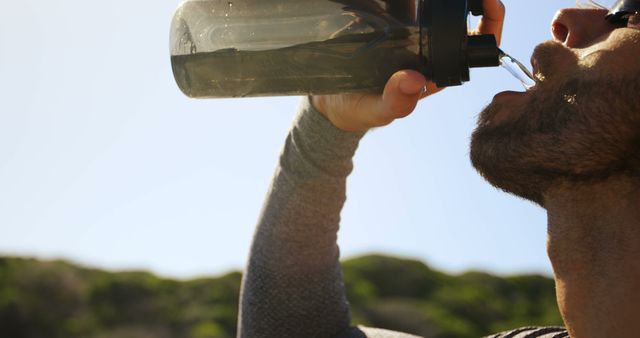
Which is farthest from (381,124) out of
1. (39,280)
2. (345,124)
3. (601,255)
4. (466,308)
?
(39,280)

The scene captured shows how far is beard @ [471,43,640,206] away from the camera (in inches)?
63.1

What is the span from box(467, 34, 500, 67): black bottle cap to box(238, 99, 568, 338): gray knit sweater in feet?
1.84

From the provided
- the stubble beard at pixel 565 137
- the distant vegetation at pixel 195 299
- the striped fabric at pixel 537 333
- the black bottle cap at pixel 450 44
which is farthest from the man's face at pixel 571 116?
the distant vegetation at pixel 195 299

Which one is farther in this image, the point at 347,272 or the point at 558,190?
the point at 347,272

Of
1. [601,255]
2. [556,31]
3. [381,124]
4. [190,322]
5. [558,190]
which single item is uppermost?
[556,31]

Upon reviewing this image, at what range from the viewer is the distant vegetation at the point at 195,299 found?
4863mm

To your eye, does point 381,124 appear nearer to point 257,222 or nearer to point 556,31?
point 556,31

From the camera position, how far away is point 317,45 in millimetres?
1643

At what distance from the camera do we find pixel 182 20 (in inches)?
69.1

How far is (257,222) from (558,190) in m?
0.79

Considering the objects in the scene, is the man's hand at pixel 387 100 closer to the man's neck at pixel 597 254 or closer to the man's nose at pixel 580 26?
the man's nose at pixel 580 26

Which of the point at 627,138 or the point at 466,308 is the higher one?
the point at 627,138

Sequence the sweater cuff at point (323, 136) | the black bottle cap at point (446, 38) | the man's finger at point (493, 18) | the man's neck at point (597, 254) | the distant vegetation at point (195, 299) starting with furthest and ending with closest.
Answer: the distant vegetation at point (195, 299) < the sweater cuff at point (323, 136) < the man's finger at point (493, 18) < the man's neck at point (597, 254) < the black bottle cap at point (446, 38)

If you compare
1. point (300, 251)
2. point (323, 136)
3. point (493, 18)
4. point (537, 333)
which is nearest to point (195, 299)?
point (300, 251)
